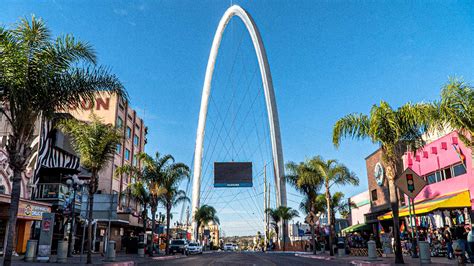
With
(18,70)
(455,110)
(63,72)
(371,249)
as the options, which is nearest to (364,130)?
(455,110)

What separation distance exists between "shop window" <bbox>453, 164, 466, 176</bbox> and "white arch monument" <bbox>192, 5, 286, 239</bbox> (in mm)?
37439

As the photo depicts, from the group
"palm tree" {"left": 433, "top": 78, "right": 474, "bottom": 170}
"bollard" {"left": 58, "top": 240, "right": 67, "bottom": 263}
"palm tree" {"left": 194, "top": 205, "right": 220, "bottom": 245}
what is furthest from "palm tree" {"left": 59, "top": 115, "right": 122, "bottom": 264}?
"palm tree" {"left": 194, "top": 205, "right": 220, "bottom": 245}

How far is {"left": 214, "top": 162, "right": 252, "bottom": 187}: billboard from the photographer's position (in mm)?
62000

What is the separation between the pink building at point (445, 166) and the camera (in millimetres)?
25094

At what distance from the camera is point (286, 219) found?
213 ft

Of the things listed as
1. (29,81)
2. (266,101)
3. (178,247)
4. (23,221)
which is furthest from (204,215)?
(29,81)

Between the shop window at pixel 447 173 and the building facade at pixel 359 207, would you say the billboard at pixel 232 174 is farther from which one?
the shop window at pixel 447 173

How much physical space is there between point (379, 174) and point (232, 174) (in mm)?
27200

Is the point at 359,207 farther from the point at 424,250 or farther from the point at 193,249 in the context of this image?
the point at 424,250

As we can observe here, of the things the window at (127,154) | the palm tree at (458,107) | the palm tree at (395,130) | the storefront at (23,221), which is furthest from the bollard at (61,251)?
the window at (127,154)

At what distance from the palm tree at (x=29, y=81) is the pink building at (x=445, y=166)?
18.9 meters

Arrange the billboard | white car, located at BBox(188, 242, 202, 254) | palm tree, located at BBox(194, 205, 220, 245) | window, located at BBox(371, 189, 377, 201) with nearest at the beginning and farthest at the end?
window, located at BBox(371, 189, 377, 201)
white car, located at BBox(188, 242, 202, 254)
the billboard
palm tree, located at BBox(194, 205, 220, 245)

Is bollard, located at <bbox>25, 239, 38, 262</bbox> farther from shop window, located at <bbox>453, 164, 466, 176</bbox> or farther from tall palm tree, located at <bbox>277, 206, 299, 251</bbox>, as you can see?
tall palm tree, located at <bbox>277, 206, 299, 251</bbox>

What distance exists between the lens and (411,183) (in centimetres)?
1124
